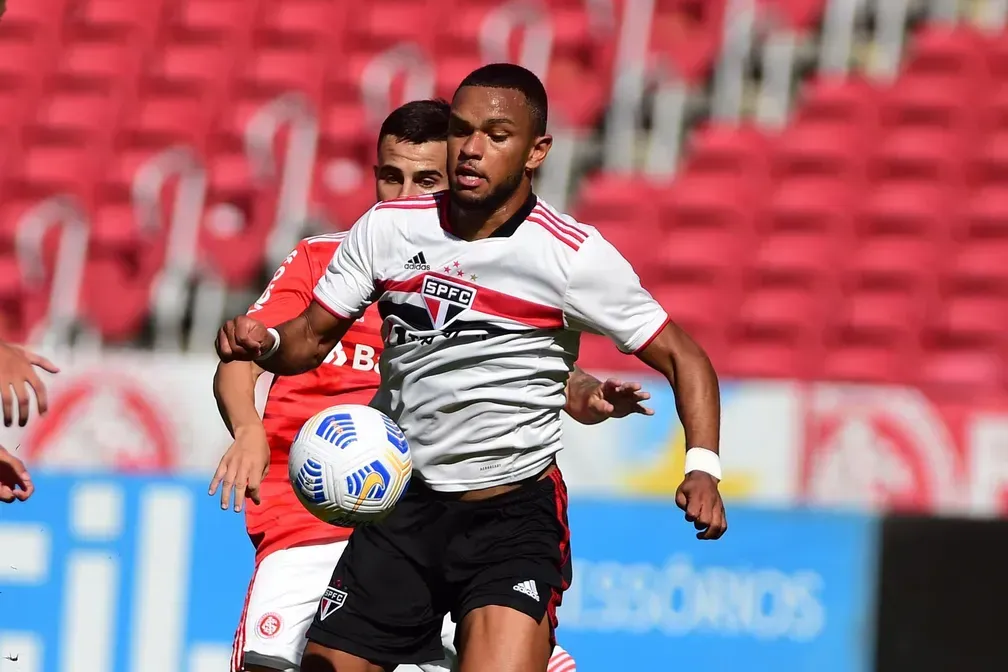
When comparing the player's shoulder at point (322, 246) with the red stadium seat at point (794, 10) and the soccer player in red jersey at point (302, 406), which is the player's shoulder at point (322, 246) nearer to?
the soccer player in red jersey at point (302, 406)

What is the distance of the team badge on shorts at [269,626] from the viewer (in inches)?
178

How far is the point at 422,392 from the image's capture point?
4098mm

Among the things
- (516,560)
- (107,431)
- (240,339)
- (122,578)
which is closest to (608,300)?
(516,560)

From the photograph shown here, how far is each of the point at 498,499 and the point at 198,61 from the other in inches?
302

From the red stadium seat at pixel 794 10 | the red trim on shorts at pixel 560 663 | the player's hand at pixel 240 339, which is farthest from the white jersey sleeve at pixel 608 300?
the red stadium seat at pixel 794 10

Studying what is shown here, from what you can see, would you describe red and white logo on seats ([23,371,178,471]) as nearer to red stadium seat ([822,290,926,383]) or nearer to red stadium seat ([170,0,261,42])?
red stadium seat ([822,290,926,383])

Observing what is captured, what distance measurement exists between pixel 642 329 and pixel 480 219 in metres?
0.53

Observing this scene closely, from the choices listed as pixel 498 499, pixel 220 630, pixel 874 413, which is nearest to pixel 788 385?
pixel 874 413

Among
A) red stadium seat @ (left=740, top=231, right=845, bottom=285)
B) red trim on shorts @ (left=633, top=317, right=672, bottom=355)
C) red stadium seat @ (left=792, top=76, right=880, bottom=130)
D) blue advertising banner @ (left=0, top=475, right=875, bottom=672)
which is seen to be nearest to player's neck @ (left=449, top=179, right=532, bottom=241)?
red trim on shorts @ (left=633, top=317, right=672, bottom=355)

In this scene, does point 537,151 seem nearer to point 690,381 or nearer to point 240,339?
point 690,381

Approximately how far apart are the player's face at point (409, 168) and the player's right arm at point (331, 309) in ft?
2.14

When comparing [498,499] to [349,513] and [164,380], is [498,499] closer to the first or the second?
[349,513]

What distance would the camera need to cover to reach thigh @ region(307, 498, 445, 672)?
4.03 metres

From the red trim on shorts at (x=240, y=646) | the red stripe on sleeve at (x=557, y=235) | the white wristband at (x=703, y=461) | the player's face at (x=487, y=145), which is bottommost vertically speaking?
the red trim on shorts at (x=240, y=646)
